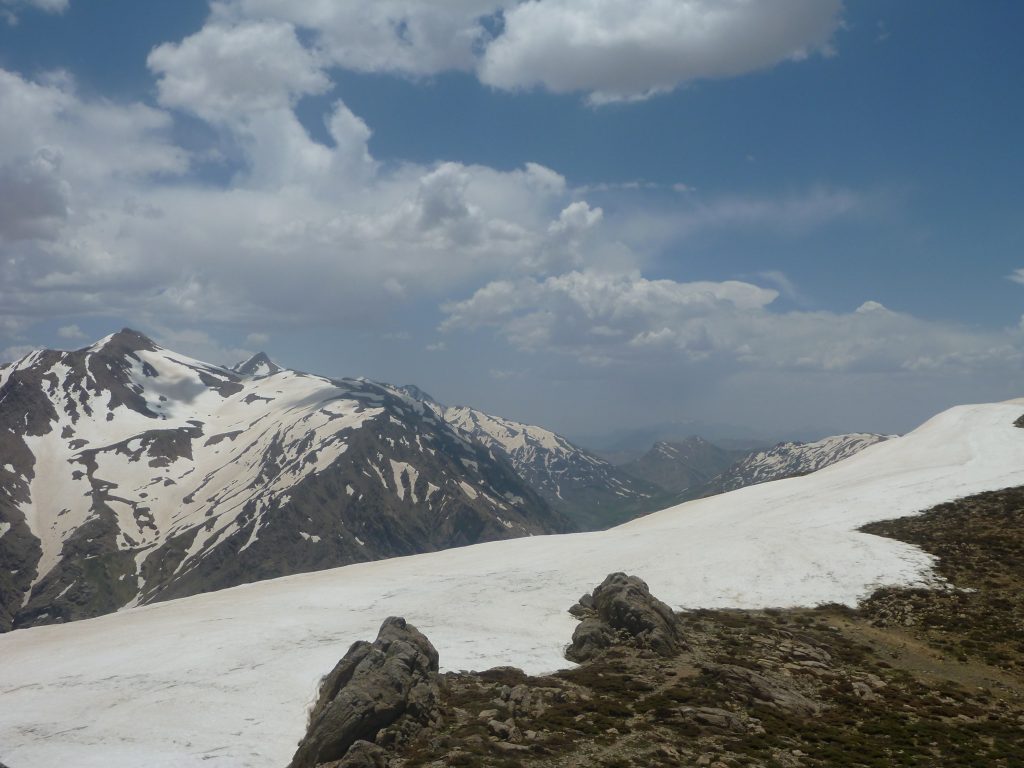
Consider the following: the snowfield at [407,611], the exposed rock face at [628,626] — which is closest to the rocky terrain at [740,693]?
the exposed rock face at [628,626]

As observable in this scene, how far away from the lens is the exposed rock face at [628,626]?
35.1 meters

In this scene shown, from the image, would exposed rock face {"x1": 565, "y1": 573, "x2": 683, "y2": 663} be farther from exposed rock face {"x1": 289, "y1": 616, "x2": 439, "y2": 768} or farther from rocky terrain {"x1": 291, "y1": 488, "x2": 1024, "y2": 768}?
exposed rock face {"x1": 289, "y1": 616, "x2": 439, "y2": 768}

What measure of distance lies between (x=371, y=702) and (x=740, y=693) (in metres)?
16.3

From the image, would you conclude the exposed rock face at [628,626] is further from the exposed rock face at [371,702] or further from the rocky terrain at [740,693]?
the exposed rock face at [371,702]

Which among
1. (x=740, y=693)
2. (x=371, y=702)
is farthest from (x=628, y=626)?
(x=371, y=702)

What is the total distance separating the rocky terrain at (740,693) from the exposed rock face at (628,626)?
0.28 ft

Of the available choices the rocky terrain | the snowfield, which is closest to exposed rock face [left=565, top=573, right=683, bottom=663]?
the rocky terrain

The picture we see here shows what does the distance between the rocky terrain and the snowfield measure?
2.47 m

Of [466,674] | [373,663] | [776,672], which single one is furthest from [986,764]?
[373,663]

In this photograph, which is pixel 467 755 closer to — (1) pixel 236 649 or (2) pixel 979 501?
(1) pixel 236 649

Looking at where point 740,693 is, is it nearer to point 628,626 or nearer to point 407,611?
point 628,626

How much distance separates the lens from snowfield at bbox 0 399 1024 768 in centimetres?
2669

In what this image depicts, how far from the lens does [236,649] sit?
3509cm

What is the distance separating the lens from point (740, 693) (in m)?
29.0
